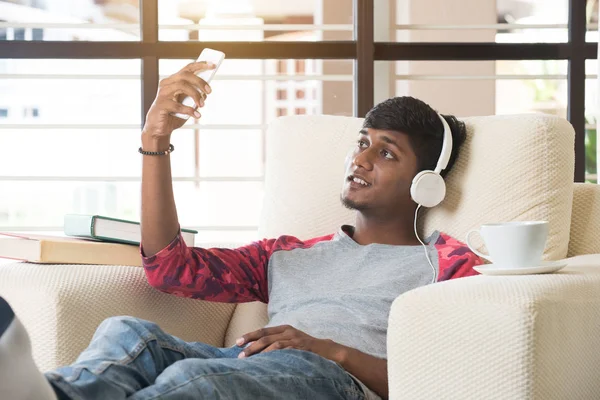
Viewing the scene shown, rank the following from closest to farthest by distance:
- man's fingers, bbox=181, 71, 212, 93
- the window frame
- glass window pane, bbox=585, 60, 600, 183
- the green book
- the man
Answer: the man, man's fingers, bbox=181, 71, 212, 93, the green book, the window frame, glass window pane, bbox=585, 60, 600, 183

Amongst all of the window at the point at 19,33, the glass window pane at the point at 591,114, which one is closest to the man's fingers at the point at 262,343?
the glass window pane at the point at 591,114

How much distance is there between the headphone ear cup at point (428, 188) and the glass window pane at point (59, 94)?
1.95m

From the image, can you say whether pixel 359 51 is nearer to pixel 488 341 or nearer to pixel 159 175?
pixel 159 175

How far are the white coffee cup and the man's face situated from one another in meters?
0.46

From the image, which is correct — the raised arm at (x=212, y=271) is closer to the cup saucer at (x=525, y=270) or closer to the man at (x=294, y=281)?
the man at (x=294, y=281)

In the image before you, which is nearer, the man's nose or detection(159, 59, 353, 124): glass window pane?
the man's nose

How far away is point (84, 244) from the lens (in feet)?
6.15

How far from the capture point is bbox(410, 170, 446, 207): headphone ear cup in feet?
6.26

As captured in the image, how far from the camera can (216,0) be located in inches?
140

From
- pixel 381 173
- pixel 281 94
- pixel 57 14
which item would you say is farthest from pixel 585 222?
pixel 57 14

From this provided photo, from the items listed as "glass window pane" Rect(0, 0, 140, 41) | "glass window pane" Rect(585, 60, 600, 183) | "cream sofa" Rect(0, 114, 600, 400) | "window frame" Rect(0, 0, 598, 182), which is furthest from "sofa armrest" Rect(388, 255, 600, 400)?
"glass window pane" Rect(0, 0, 140, 41)

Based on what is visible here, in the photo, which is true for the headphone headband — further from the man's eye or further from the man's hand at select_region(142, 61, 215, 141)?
the man's hand at select_region(142, 61, 215, 141)

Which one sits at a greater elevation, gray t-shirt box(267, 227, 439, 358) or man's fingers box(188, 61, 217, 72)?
man's fingers box(188, 61, 217, 72)

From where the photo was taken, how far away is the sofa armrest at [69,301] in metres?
1.68
